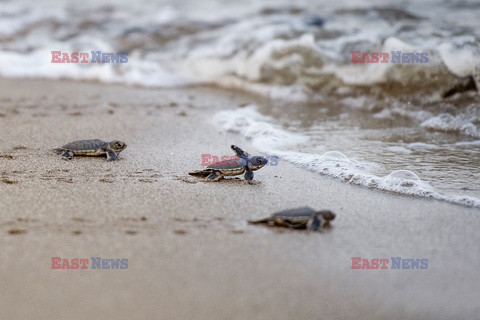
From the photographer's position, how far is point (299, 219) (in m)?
3.03

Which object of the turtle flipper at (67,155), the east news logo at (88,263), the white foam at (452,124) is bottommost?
the east news logo at (88,263)

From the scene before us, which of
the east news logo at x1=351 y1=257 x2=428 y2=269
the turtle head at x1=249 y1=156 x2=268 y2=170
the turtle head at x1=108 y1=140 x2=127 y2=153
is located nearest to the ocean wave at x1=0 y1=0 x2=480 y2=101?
the turtle head at x1=108 y1=140 x2=127 y2=153

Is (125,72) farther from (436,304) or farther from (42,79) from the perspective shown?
(436,304)

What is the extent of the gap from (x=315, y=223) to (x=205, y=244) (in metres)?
0.60

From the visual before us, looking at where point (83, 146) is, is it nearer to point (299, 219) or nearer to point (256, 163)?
point (256, 163)

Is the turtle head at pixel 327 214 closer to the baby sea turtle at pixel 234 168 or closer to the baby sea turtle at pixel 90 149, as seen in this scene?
the baby sea turtle at pixel 234 168

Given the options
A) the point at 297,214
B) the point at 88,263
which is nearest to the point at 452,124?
the point at 297,214

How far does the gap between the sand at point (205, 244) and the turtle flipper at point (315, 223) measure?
0.05 meters

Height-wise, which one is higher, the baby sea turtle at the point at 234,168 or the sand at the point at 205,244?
the baby sea turtle at the point at 234,168

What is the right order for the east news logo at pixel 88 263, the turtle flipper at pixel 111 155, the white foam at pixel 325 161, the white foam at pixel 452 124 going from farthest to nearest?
the white foam at pixel 452 124 < the turtle flipper at pixel 111 155 < the white foam at pixel 325 161 < the east news logo at pixel 88 263

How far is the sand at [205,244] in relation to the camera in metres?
2.34

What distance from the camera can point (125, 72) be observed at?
7.77 m

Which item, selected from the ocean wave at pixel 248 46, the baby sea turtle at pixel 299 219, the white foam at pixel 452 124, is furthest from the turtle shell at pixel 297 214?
the ocean wave at pixel 248 46

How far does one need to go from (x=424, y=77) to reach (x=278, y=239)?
13.3 ft
